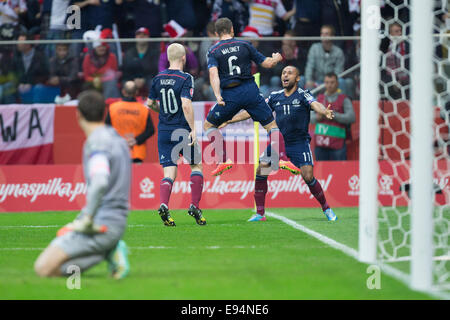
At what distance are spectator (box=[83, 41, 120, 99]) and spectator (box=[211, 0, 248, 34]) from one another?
3.10 m

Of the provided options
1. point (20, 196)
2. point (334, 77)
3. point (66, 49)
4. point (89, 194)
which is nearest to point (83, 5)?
point (66, 49)

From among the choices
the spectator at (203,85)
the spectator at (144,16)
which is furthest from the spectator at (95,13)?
the spectator at (203,85)

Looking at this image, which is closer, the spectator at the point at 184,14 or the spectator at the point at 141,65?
the spectator at the point at 141,65

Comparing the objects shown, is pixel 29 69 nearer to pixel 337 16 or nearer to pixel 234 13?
pixel 234 13

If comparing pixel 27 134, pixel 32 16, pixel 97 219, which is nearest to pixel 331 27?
pixel 27 134

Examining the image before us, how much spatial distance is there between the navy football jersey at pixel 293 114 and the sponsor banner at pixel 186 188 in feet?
8.29

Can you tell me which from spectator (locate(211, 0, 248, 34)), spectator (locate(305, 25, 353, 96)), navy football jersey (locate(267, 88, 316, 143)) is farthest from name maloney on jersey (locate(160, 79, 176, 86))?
spectator (locate(211, 0, 248, 34))

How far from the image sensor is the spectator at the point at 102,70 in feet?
43.7

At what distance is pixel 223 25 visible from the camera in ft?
33.4

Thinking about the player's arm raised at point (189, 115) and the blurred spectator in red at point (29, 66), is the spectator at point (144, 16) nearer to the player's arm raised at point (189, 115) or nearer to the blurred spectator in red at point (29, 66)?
the blurred spectator in red at point (29, 66)

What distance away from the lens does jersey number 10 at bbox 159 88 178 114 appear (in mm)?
9953

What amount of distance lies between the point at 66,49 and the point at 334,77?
4.59 metres

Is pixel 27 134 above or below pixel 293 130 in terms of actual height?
above

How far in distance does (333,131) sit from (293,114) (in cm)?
304
